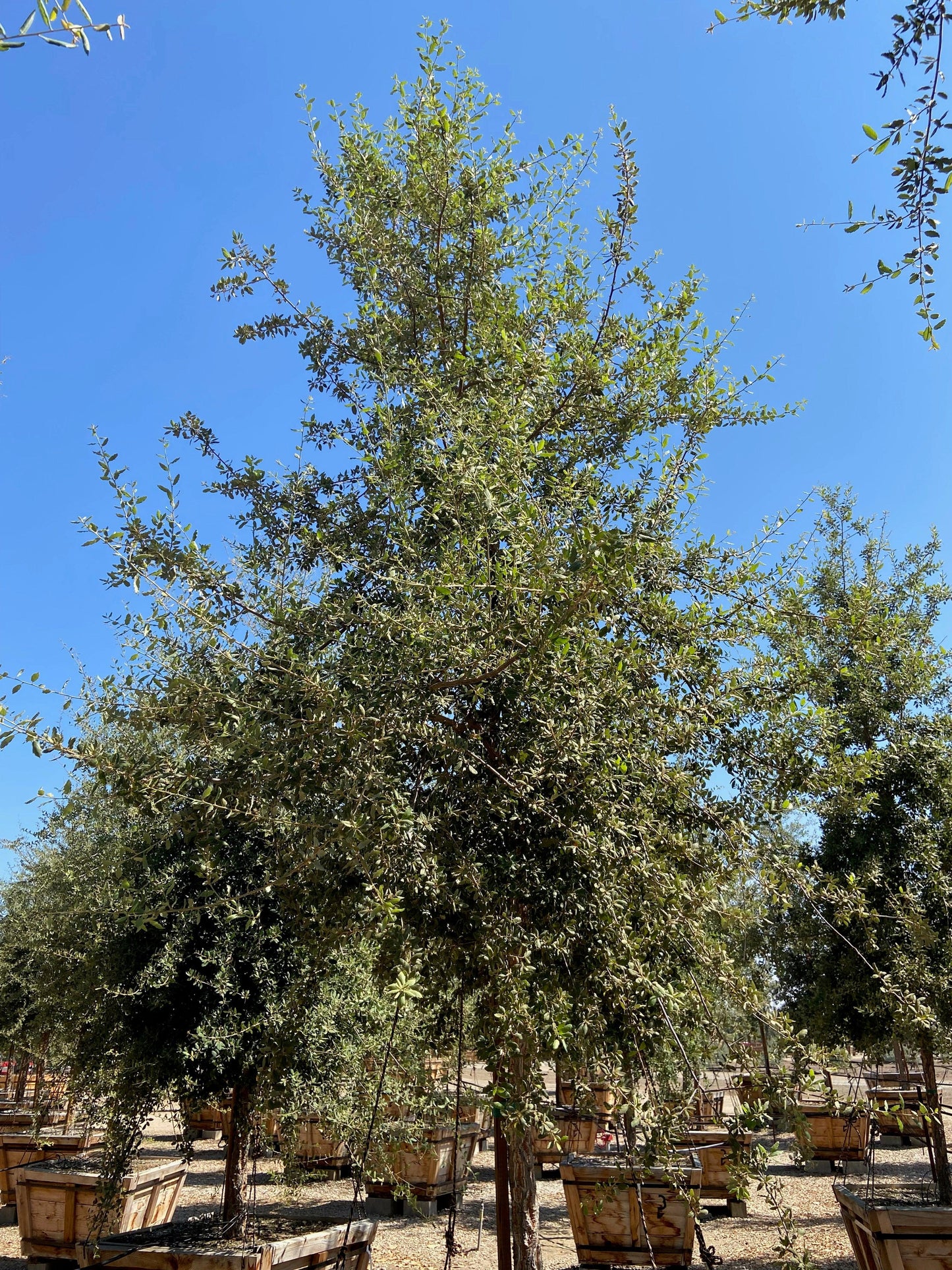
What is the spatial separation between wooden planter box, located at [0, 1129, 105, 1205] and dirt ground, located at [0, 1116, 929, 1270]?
80cm

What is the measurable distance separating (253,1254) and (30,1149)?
7.48 meters

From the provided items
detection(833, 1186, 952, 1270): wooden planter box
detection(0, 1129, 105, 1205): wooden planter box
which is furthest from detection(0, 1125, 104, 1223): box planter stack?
detection(833, 1186, 952, 1270): wooden planter box

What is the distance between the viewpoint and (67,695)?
3918 mm

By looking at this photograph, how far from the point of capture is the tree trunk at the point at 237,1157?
24.5ft

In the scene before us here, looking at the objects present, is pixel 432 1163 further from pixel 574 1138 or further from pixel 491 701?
pixel 491 701

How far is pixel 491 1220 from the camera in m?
13.0

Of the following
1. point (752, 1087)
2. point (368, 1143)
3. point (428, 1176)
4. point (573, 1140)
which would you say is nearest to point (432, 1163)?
point (428, 1176)

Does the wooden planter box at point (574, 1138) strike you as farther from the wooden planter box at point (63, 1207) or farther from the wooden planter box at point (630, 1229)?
the wooden planter box at point (63, 1207)

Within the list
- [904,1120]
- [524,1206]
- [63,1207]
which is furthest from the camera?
[904,1120]

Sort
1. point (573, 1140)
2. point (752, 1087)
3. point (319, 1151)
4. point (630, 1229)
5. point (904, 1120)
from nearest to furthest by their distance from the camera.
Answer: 1. point (752, 1087)
2. point (630, 1229)
3. point (904, 1120)
4. point (319, 1151)
5. point (573, 1140)

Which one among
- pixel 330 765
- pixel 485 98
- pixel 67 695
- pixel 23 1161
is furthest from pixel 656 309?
pixel 23 1161

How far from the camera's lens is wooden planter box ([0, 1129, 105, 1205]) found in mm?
11352

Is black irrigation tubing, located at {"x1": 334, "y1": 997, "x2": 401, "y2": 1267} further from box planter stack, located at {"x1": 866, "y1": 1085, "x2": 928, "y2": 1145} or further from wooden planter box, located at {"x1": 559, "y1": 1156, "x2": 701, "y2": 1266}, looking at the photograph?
box planter stack, located at {"x1": 866, "y1": 1085, "x2": 928, "y2": 1145}

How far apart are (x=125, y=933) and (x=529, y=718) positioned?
558 centimetres
